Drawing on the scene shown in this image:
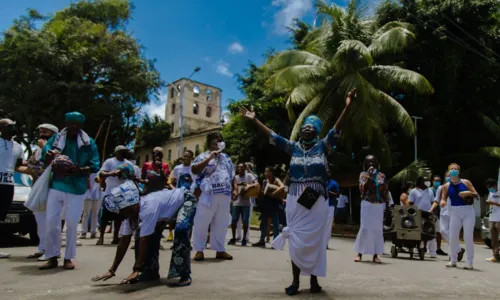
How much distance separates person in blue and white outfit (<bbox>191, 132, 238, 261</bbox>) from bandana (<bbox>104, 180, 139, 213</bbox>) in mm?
2340

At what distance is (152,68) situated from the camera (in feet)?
112

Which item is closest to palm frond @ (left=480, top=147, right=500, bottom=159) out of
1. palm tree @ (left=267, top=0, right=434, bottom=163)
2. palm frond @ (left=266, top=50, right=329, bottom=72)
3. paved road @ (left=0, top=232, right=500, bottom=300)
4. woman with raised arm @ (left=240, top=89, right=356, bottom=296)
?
palm tree @ (left=267, top=0, right=434, bottom=163)

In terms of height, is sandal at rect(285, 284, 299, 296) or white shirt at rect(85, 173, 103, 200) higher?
white shirt at rect(85, 173, 103, 200)

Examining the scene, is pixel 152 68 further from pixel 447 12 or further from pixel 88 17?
pixel 447 12

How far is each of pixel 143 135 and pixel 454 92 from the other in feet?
147

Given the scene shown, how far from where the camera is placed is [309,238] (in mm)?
4859

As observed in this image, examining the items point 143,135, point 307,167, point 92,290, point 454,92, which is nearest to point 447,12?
point 454,92

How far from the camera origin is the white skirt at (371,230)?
841cm

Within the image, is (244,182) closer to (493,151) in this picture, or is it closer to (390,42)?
(390,42)

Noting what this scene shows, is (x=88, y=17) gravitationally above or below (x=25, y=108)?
above

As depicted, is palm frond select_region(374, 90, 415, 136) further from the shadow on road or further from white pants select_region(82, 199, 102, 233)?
the shadow on road

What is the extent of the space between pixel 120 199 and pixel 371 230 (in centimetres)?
533

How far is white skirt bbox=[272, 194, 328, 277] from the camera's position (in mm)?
4848

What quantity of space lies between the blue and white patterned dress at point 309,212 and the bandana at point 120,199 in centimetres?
170
